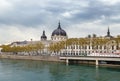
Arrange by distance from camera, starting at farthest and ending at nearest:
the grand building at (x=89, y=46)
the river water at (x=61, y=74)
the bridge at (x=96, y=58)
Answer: the grand building at (x=89, y=46), the bridge at (x=96, y=58), the river water at (x=61, y=74)

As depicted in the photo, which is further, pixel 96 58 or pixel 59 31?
pixel 59 31

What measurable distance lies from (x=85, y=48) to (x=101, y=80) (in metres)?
79.6

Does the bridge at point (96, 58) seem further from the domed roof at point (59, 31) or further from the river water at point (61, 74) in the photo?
the domed roof at point (59, 31)

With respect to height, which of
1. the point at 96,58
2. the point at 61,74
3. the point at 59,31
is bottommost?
the point at 61,74

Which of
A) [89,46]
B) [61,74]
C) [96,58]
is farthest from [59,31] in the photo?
[61,74]

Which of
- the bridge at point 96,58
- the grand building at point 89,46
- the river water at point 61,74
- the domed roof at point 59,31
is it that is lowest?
the river water at point 61,74

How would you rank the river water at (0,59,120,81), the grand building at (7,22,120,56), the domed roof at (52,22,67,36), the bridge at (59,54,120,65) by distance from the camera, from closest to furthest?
the river water at (0,59,120,81) → the bridge at (59,54,120,65) → the grand building at (7,22,120,56) → the domed roof at (52,22,67,36)

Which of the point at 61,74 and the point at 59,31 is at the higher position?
the point at 59,31

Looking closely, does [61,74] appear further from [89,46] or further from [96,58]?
[89,46]

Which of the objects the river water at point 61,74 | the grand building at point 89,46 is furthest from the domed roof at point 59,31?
the river water at point 61,74

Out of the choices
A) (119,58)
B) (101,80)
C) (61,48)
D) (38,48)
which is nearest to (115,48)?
(61,48)

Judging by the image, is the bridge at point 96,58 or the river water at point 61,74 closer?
the river water at point 61,74

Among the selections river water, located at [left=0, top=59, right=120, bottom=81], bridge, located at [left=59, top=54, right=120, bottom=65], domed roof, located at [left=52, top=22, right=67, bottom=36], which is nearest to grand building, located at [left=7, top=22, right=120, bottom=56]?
bridge, located at [left=59, top=54, right=120, bottom=65]

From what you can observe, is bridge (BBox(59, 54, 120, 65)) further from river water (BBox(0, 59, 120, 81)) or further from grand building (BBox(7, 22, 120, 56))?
river water (BBox(0, 59, 120, 81))
